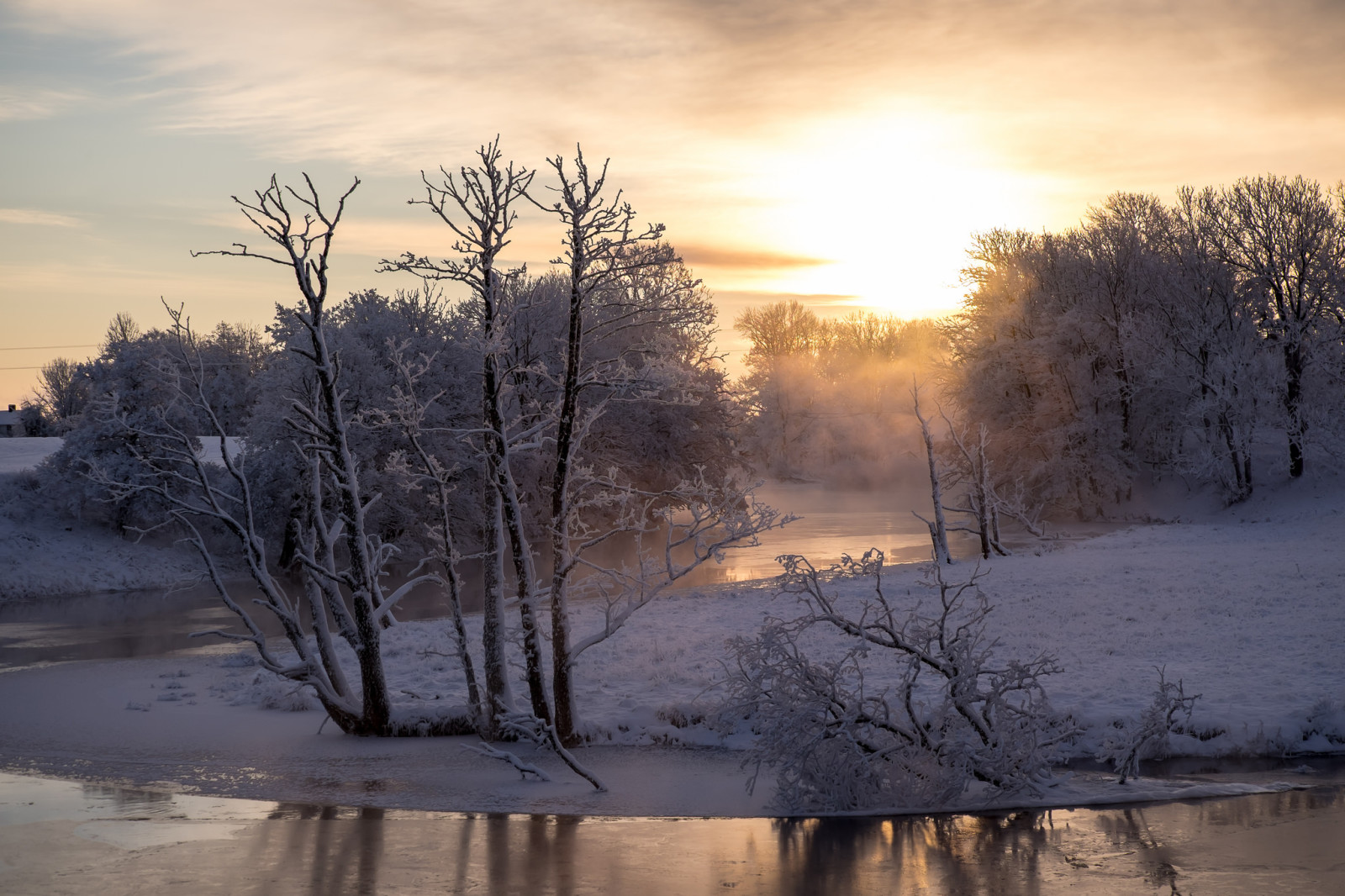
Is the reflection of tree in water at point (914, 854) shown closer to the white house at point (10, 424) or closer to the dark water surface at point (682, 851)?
the dark water surface at point (682, 851)

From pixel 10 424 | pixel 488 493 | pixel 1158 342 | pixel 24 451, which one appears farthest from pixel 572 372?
pixel 10 424

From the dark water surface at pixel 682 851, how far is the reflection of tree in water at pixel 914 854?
0.07ft

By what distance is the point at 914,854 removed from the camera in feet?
31.3

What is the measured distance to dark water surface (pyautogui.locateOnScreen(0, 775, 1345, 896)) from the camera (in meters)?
8.84

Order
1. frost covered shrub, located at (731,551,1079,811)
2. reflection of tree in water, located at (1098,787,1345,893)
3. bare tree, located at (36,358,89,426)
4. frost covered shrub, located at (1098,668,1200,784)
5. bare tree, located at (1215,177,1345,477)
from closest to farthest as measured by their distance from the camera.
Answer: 1. reflection of tree in water, located at (1098,787,1345,893)
2. frost covered shrub, located at (731,551,1079,811)
3. frost covered shrub, located at (1098,668,1200,784)
4. bare tree, located at (1215,177,1345,477)
5. bare tree, located at (36,358,89,426)

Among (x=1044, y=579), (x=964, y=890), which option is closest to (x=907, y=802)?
(x=964, y=890)

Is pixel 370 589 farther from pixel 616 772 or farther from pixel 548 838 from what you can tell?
pixel 548 838

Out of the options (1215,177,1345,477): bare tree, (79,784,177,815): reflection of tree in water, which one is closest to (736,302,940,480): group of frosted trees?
(1215,177,1345,477): bare tree

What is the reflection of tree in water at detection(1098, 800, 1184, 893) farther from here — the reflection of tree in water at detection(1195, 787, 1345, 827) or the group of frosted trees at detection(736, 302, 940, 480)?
the group of frosted trees at detection(736, 302, 940, 480)

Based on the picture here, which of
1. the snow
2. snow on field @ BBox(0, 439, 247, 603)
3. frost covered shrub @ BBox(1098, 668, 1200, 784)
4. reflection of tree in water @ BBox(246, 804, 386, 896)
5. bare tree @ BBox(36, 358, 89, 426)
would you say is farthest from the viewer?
bare tree @ BBox(36, 358, 89, 426)

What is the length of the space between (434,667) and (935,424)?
5522cm

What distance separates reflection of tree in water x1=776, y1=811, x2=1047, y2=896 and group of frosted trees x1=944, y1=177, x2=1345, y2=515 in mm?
36367

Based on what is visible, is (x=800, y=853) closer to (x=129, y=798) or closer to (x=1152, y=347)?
(x=129, y=798)

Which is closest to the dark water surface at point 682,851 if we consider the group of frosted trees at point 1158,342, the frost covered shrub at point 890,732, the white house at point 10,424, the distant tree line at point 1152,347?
the frost covered shrub at point 890,732
